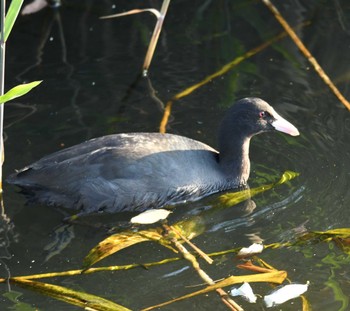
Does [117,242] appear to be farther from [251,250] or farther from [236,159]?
[236,159]

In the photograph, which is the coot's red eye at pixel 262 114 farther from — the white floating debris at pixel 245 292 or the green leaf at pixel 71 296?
the green leaf at pixel 71 296

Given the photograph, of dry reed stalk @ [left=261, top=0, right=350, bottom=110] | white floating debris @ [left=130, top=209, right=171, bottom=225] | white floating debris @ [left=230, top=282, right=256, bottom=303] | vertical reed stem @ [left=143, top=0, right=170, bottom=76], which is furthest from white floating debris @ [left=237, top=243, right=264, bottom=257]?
vertical reed stem @ [left=143, top=0, right=170, bottom=76]

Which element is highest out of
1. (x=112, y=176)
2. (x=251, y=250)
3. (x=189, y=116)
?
(x=189, y=116)

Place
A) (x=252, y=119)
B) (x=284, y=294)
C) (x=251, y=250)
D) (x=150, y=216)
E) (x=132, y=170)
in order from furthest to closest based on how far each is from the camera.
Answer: (x=252, y=119)
(x=132, y=170)
(x=150, y=216)
(x=251, y=250)
(x=284, y=294)

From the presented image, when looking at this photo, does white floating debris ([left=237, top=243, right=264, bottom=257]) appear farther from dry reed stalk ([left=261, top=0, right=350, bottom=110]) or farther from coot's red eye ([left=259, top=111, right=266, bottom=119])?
dry reed stalk ([left=261, top=0, right=350, bottom=110])

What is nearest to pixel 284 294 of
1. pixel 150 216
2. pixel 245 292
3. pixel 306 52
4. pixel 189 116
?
pixel 245 292

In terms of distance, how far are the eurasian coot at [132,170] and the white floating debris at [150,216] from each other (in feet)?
0.38

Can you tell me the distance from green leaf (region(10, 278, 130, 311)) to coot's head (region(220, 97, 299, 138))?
181 cm

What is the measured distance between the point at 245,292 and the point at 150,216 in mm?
1111

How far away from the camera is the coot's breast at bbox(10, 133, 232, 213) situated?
18.2 feet

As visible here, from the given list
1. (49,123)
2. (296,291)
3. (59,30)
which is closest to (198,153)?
(49,123)

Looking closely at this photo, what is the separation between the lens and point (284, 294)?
4.55 metres

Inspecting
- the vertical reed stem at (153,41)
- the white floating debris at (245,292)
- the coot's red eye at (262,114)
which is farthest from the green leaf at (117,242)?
the vertical reed stem at (153,41)

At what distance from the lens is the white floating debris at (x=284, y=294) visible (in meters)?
4.52
